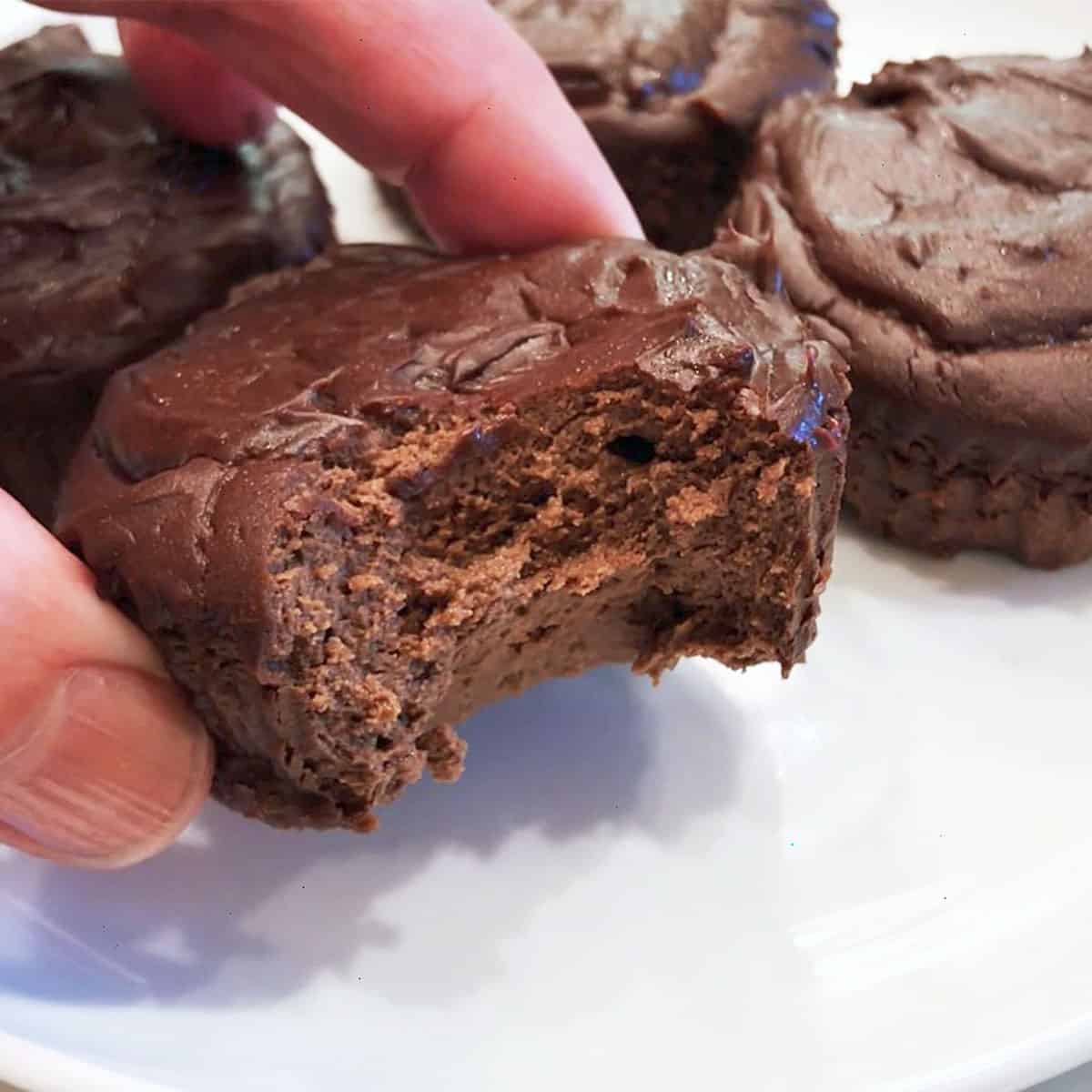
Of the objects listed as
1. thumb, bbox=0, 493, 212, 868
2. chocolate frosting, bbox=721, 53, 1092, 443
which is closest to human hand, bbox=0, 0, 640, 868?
thumb, bbox=0, 493, 212, 868

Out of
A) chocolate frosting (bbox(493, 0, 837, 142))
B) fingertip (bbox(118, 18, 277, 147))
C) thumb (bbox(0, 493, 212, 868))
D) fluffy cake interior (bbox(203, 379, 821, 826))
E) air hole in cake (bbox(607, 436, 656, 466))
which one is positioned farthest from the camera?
chocolate frosting (bbox(493, 0, 837, 142))

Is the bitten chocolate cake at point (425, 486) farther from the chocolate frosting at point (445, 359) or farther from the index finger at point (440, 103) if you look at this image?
the index finger at point (440, 103)

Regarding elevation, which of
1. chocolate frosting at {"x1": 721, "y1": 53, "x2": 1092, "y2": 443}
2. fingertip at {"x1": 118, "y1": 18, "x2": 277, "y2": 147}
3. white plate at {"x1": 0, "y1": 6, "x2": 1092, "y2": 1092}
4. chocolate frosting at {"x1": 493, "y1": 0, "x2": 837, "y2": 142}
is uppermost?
fingertip at {"x1": 118, "y1": 18, "x2": 277, "y2": 147}

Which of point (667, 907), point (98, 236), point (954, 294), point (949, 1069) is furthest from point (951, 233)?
point (98, 236)

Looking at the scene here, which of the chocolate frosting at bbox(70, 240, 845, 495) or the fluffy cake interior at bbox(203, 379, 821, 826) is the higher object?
the chocolate frosting at bbox(70, 240, 845, 495)

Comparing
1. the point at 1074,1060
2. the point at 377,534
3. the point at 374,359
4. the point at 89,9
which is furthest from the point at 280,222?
the point at 1074,1060

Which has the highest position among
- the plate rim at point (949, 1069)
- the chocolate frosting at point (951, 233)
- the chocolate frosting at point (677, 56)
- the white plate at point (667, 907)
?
the chocolate frosting at point (677, 56)

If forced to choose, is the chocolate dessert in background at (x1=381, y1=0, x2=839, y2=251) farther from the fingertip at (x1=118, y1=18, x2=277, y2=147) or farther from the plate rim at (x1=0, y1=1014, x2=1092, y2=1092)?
the plate rim at (x1=0, y1=1014, x2=1092, y2=1092)

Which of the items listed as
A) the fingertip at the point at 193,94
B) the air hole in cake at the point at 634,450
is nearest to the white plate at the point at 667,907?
the air hole in cake at the point at 634,450

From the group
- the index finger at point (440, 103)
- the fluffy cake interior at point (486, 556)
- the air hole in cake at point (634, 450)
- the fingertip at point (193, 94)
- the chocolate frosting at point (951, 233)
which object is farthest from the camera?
the fingertip at point (193, 94)
